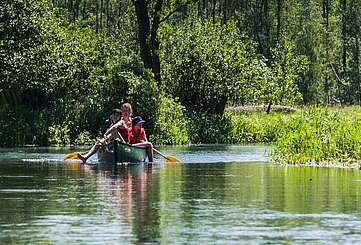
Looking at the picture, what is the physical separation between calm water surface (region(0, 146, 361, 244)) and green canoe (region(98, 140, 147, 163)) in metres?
0.64

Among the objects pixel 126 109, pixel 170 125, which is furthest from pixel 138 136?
pixel 170 125

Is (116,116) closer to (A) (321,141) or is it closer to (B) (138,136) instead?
(B) (138,136)

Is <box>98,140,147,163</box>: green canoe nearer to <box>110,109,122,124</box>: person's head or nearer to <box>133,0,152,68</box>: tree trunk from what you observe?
<box>110,109,122,124</box>: person's head

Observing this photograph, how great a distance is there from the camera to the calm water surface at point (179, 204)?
1631 cm

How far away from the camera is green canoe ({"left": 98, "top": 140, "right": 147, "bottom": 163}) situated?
113ft

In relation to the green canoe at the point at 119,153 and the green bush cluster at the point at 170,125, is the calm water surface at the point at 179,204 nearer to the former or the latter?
the green canoe at the point at 119,153

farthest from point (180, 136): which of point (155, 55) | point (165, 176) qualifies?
point (165, 176)

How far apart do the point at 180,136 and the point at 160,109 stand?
1.56 meters

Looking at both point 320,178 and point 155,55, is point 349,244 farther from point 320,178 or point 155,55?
point 155,55

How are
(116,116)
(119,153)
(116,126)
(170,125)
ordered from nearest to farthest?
(119,153) < (116,126) < (116,116) < (170,125)

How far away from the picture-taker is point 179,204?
20891 millimetres

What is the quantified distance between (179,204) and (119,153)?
1390cm

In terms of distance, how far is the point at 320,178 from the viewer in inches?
1080

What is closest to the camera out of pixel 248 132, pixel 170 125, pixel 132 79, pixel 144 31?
pixel 132 79
